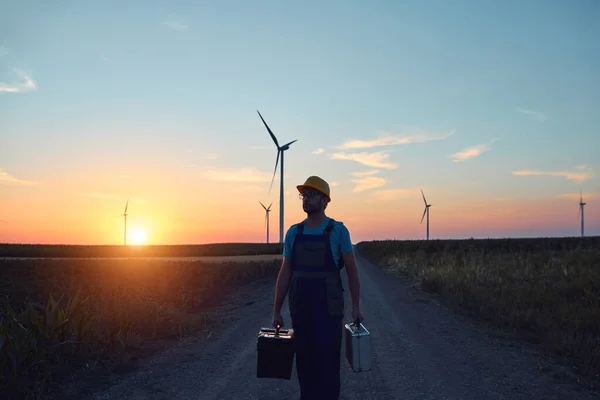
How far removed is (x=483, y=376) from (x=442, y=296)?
10.1 m

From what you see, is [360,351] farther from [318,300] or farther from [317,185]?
[317,185]

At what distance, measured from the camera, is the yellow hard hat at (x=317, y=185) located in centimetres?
480

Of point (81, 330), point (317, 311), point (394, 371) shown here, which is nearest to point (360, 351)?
point (317, 311)

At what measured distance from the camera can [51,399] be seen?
20.5ft

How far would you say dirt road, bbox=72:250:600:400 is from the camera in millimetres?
6469

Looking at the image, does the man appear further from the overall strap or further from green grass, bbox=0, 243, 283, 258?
green grass, bbox=0, 243, 283, 258

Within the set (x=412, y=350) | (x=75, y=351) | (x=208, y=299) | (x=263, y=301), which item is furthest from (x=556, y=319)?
(x=208, y=299)

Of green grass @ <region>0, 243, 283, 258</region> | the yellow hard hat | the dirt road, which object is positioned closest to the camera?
the yellow hard hat

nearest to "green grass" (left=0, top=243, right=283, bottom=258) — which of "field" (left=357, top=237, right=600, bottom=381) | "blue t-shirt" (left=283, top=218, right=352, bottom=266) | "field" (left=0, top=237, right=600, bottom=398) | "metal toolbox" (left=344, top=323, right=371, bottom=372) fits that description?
"field" (left=0, top=237, right=600, bottom=398)

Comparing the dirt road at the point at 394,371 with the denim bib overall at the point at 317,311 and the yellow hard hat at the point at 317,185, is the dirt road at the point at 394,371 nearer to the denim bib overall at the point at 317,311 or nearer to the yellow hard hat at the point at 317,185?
the denim bib overall at the point at 317,311

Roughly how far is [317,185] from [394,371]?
4.19m

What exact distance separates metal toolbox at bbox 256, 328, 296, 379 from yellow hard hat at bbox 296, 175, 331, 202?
1.46m

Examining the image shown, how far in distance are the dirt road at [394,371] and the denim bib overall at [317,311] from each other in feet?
5.96

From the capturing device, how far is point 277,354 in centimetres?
475
